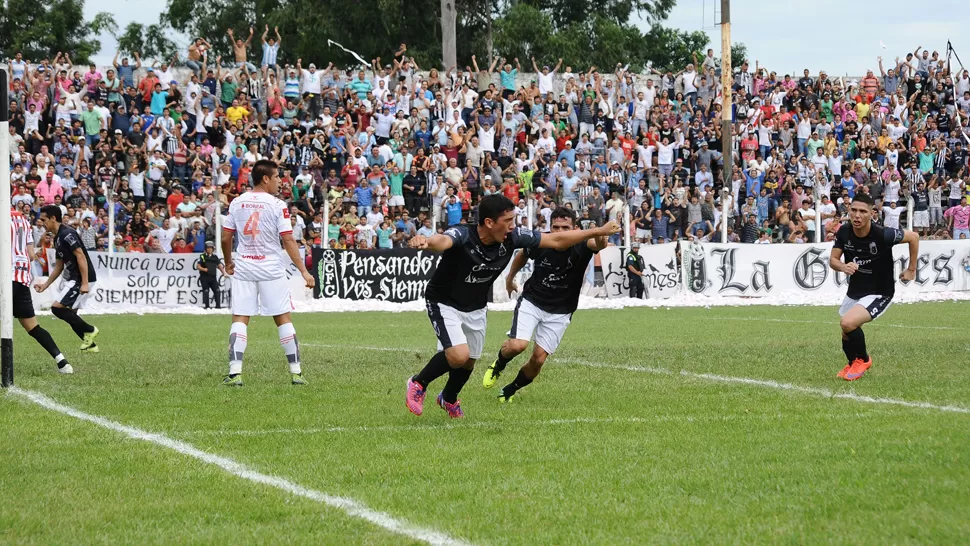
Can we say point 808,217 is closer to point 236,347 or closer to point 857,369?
point 857,369

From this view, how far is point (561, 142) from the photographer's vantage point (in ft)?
103

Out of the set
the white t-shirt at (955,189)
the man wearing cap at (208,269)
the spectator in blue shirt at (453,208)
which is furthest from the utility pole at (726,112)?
the man wearing cap at (208,269)

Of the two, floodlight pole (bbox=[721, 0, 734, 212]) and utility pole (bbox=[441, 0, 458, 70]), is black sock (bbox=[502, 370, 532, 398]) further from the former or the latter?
utility pole (bbox=[441, 0, 458, 70])

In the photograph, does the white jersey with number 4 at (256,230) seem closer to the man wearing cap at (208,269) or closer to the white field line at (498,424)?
the white field line at (498,424)

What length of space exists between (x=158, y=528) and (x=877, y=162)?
31.2 meters

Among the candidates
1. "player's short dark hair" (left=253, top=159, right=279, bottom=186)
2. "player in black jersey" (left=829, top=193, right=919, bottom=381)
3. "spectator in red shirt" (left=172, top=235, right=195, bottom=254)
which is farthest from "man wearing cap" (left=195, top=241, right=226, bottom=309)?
"player in black jersey" (left=829, top=193, right=919, bottom=381)

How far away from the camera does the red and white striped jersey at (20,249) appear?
12.1 metres

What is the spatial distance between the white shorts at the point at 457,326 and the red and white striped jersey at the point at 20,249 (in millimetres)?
5614

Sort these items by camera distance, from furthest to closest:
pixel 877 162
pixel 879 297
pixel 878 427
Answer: pixel 877 162 < pixel 879 297 < pixel 878 427

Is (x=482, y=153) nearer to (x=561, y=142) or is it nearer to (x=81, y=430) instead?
(x=561, y=142)

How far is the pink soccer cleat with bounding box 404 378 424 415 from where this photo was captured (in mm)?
8500

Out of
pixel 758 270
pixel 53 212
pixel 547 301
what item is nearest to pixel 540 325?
pixel 547 301

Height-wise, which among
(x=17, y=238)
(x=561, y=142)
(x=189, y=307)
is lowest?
(x=189, y=307)

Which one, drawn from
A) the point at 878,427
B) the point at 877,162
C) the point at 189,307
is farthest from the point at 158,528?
the point at 877,162
